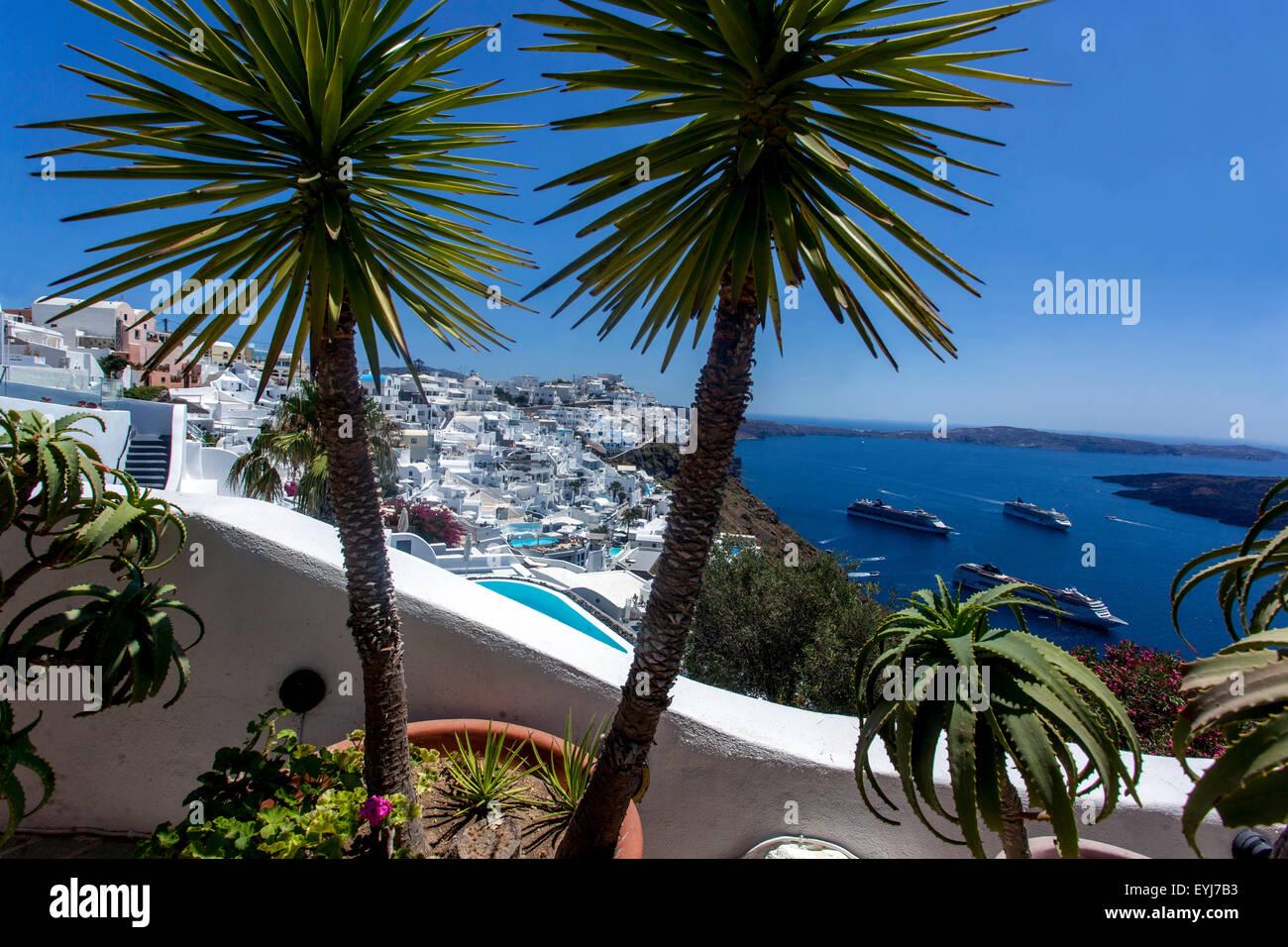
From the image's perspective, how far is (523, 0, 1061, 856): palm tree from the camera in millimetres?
1659

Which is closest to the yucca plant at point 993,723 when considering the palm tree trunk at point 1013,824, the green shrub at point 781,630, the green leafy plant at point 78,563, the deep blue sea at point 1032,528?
the palm tree trunk at point 1013,824

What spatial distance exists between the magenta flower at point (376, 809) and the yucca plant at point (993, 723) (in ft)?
5.37

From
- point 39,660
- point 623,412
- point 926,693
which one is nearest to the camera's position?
point 926,693

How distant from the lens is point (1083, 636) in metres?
28.2

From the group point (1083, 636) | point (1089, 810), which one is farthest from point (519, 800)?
point (1083, 636)

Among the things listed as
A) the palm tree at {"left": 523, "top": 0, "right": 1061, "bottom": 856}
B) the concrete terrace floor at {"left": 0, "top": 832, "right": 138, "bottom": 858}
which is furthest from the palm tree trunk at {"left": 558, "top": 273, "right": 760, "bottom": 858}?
the concrete terrace floor at {"left": 0, "top": 832, "right": 138, "bottom": 858}

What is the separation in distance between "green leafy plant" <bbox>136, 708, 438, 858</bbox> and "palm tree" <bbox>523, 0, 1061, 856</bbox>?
84 centimetres

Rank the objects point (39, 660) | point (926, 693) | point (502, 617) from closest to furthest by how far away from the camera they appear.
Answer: point (926, 693) → point (39, 660) → point (502, 617)

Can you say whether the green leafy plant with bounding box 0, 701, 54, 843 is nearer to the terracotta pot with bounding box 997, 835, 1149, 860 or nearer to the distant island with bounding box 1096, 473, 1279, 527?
the terracotta pot with bounding box 997, 835, 1149, 860

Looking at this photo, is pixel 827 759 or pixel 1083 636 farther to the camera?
pixel 1083 636

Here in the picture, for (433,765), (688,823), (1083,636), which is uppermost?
(433,765)

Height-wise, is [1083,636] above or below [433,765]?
below
